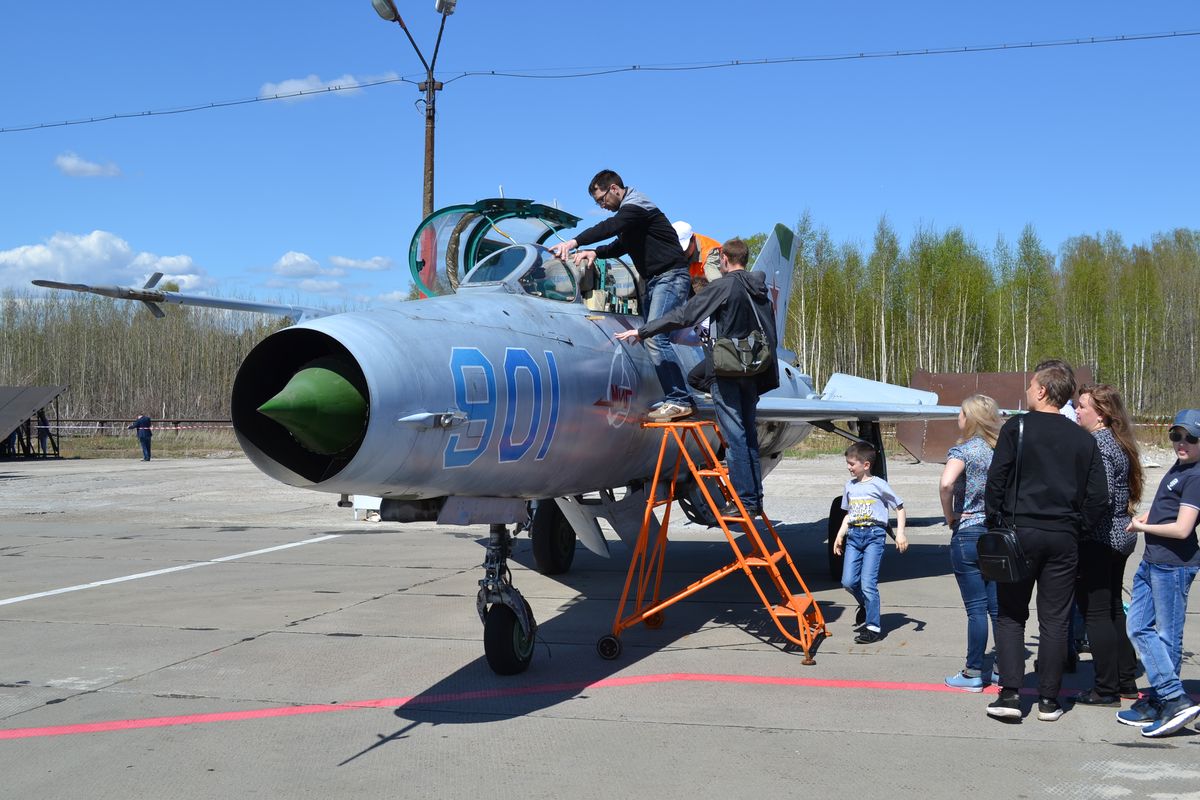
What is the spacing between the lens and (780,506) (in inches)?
704

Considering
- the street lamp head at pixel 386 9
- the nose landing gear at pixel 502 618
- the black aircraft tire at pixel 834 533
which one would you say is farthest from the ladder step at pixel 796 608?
the street lamp head at pixel 386 9

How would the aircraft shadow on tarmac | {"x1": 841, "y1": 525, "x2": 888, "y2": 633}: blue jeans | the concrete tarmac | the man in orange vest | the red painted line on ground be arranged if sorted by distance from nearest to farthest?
the concrete tarmac < the red painted line on ground < the aircraft shadow on tarmac < {"x1": 841, "y1": 525, "x2": 888, "y2": 633}: blue jeans < the man in orange vest

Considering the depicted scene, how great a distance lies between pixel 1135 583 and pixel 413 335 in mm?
3993

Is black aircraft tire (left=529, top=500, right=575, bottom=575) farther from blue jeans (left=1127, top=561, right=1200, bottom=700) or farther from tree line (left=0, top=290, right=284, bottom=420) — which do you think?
tree line (left=0, top=290, right=284, bottom=420)

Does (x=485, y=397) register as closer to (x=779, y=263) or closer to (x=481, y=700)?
(x=481, y=700)

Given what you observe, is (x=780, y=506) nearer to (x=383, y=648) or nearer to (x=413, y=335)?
(x=383, y=648)

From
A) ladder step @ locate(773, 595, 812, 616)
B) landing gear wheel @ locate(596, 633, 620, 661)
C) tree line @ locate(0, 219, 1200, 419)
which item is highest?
tree line @ locate(0, 219, 1200, 419)

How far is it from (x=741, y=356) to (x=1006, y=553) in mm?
2327

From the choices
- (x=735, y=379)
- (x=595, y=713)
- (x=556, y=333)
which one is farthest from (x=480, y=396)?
(x=735, y=379)

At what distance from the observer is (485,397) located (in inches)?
203

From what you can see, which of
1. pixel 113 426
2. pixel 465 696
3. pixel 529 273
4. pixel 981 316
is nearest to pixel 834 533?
pixel 529 273

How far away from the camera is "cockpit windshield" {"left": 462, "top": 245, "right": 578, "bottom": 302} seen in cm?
675

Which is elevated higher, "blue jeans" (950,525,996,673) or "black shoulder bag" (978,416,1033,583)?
"black shoulder bag" (978,416,1033,583)

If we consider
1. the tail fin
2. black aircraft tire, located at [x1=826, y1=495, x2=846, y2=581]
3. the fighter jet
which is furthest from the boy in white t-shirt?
the tail fin
